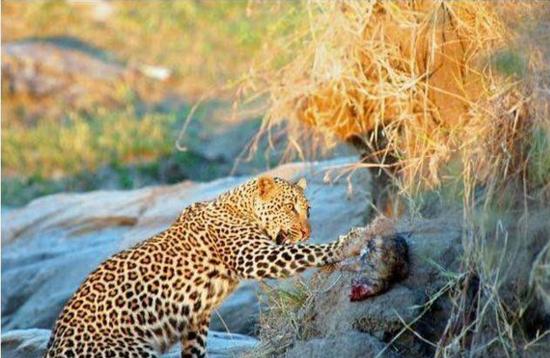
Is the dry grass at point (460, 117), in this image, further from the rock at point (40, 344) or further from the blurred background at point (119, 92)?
the blurred background at point (119, 92)

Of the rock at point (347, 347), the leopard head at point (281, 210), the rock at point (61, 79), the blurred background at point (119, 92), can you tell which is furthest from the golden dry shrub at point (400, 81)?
the rock at point (61, 79)

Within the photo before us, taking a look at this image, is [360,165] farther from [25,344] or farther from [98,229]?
[98,229]

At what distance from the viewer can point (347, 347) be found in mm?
8906

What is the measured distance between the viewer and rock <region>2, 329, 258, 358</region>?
11.0m

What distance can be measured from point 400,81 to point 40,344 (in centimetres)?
322

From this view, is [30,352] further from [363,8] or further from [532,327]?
[532,327]

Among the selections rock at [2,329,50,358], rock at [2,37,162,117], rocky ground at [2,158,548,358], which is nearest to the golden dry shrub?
rocky ground at [2,158,548,358]

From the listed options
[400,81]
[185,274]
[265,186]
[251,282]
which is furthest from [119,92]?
[185,274]

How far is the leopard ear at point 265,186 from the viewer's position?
11089mm

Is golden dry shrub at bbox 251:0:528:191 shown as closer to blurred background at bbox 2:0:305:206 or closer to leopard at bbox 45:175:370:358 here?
leopard at bbox 45:175:370:358

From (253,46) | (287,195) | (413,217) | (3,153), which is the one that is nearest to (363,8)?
(287,195)

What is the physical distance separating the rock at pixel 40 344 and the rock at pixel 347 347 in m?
1.79

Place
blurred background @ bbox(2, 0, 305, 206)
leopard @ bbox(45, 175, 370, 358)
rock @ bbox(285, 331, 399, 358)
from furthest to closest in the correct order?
blurred background @ bbox(2, 0, 305, 206)
leopard @ bbox(45, 175, 370, 358)
rock @ bbox(285, 331, 399, 358)

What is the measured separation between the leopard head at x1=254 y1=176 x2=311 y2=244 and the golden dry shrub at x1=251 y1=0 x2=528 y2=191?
0.73 metres
